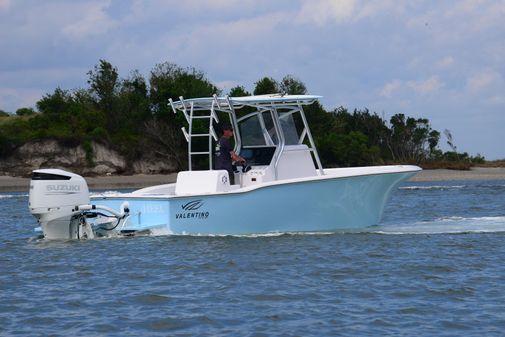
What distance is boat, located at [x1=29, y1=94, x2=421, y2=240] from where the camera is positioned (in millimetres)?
15766

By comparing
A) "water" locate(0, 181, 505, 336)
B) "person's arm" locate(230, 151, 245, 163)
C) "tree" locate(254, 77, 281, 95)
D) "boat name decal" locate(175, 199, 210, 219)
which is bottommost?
"water" locate(0, 181, 505, 336)

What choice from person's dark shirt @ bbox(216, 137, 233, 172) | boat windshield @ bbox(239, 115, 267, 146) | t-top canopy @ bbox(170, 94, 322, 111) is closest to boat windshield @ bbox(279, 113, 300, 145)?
t-top canopy @ bbox(170, 94, 322, 111)

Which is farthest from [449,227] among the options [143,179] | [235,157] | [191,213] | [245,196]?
[143,179]

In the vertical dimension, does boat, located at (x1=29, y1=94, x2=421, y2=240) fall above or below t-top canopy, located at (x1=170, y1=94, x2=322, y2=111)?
below

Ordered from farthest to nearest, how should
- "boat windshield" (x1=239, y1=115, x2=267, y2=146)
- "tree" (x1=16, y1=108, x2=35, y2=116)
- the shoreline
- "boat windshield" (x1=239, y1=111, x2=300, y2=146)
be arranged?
"tree" (x1=16, y1=108, x2=35, y2=116), the shoreline, "boat windshield" (x1=239, y1=115, x2=267, y2=146), "boat windshield" (x1=239, y1=111, x2=300, y2=146)

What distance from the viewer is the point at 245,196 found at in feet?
51.9

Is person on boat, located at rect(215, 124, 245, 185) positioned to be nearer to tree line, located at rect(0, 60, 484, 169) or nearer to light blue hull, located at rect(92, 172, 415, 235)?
light blue hull, located at rect(92, 172, 415, 235)

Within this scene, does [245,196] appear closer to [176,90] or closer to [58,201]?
[58,201]

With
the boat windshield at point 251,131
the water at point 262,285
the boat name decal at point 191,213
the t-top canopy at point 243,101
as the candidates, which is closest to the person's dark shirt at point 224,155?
the t-top canopy at point 243,101

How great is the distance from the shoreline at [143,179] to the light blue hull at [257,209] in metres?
31.7

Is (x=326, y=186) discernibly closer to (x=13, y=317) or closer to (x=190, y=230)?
(x=190, y=230)

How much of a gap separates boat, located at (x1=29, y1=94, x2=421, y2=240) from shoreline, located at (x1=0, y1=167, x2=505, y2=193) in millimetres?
30996

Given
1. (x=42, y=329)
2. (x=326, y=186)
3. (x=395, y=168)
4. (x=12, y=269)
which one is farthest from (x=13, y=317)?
(x=395, y=168)

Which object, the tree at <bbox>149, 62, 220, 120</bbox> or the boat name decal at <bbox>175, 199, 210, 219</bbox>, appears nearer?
the boat name decal at <bbox>175, 199, 210, 219</bbox>
